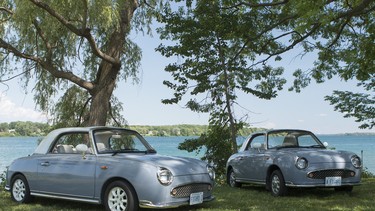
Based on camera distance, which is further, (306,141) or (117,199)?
(306,141)

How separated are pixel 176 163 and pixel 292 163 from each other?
3217 mm

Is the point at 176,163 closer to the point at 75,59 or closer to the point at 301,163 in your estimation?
the point at 301,163

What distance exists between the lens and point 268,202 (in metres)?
9.62

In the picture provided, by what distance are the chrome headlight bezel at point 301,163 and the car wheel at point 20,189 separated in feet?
18.4

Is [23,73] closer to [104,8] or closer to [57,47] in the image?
[57,47]

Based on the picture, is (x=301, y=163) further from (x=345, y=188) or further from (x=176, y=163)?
(x=176, y=163)

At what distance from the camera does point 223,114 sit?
19.7m

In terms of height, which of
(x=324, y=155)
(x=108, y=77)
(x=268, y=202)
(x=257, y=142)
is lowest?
(x=268, y=202)

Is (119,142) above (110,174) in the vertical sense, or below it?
above

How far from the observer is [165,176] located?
7656 millimetres

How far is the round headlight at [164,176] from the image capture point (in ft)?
24.9

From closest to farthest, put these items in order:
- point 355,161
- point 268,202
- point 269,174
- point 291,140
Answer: point 268,202, point 355,161, point 269,174, point 291,140

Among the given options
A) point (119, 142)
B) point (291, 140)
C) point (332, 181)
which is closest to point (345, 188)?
point (332, 181)

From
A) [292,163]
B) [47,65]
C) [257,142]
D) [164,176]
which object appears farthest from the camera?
[47,65]
